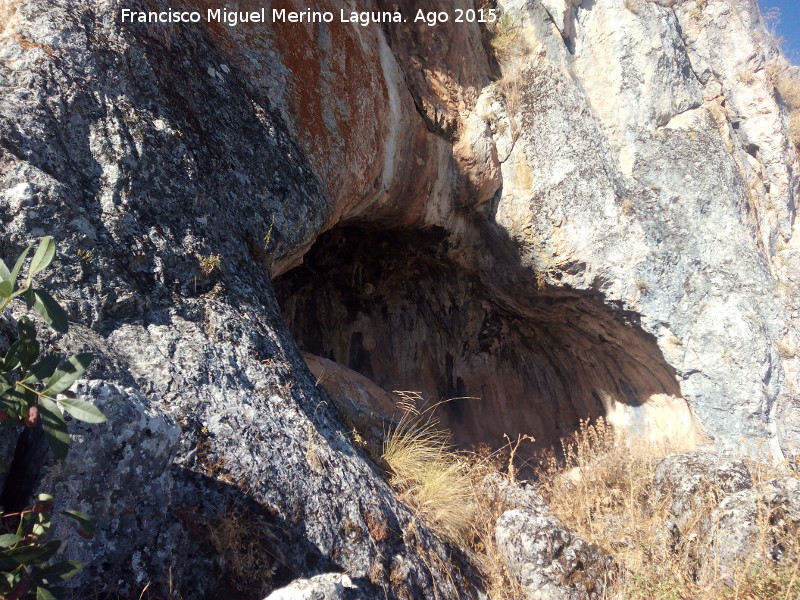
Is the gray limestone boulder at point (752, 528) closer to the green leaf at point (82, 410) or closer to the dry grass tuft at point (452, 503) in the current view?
the dry grass tuft at point (452, 503)

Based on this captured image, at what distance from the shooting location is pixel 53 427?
1.32 metres

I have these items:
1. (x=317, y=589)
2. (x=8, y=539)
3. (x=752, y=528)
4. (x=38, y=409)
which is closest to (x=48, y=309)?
(x=38, y=409)

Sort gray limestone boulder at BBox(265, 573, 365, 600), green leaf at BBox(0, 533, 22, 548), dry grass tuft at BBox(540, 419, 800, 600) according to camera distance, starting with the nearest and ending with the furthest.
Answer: green leaf at BBox(0, 533, 22, 548), gray limestone boulder at BBox(265, 573, 365, 600), dry grass tuft at BBox(540, 419, 800, 600)

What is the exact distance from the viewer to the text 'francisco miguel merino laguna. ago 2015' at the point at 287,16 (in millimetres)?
2758

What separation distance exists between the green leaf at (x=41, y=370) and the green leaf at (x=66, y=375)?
2 cm

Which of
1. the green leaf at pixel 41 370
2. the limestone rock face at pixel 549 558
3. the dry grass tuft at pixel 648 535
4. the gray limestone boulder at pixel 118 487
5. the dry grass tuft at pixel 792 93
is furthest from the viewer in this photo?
the dry grass tuft at pixel 792 93

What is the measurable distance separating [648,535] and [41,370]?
282 centimetres

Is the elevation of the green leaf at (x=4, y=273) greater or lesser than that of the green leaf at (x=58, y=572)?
greater

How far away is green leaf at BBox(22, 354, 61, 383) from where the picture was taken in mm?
1335

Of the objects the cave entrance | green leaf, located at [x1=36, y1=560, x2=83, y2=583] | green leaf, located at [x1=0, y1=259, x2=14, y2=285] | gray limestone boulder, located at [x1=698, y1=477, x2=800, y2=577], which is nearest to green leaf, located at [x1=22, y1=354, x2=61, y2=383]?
green leaf, located at [x1=0, y1=259, x2=14, y2=285]

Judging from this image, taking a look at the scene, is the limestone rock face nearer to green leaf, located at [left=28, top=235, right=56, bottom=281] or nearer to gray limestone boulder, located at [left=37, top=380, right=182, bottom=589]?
gray limestone boulder, located at [left=37, top=380, right=182, bottom=589]

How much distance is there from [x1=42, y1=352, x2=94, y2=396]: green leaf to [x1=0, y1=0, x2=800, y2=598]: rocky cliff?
267 millimetres

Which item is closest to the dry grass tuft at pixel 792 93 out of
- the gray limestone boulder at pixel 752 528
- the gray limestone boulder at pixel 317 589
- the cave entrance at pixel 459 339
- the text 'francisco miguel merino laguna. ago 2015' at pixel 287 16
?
the cave entrance at pixel 459 339

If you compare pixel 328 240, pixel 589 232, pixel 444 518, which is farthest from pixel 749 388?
pixel 328 240
